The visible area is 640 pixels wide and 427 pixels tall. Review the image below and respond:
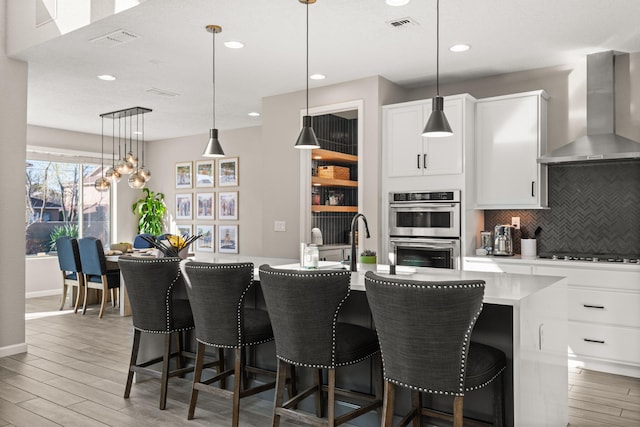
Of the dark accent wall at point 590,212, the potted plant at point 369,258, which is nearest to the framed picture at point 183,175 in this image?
the dark accent wall at point 590,212

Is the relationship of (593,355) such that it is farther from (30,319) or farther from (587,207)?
(30,319)

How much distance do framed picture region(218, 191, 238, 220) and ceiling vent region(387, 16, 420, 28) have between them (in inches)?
199

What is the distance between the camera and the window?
310 inches

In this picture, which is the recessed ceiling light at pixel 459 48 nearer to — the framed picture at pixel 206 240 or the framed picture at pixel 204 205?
the framed picture at pixel 204 205

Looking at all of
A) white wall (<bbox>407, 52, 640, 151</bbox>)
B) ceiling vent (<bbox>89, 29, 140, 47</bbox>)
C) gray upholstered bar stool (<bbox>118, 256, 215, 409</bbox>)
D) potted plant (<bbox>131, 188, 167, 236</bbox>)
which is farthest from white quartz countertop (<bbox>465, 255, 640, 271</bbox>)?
potted plant (<bbox>131, 188, 167, 236</bbox>)

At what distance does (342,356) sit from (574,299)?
2648 mm

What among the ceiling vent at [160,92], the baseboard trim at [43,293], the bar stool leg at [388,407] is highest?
the ceiling vent at [160,92]

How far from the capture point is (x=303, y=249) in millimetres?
3150

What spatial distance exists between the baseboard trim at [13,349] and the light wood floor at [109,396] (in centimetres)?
6

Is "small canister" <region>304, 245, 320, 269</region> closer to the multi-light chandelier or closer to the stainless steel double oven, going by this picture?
the stainless steel double oven

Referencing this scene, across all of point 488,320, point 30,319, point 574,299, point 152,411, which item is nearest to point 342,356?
point 488,320

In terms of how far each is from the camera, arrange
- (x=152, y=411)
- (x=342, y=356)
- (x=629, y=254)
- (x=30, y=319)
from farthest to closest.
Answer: (x=30, y=319), (x=629, y=254), (x=152, y=411), (x=342, y=356)

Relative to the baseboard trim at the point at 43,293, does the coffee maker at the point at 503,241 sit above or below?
above

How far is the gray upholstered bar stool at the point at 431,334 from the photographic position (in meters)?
1.98
